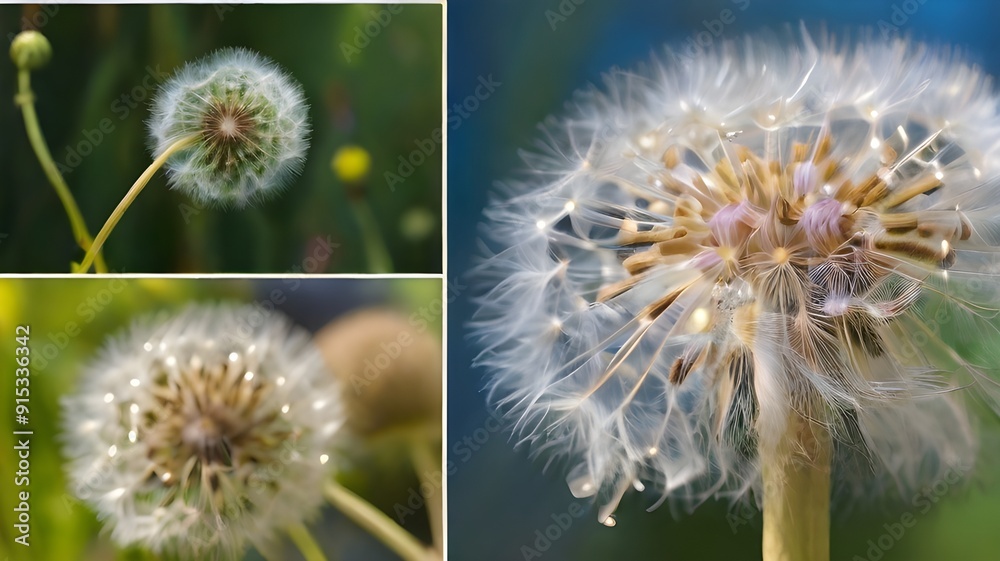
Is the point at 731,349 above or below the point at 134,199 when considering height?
below

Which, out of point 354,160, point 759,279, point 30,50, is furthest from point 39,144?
point 759,279

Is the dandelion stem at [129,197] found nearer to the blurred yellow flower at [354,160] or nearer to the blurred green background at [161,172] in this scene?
the blurred green background at [161,172]

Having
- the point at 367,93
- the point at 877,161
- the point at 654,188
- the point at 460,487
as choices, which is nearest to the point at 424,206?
the point at 367,93

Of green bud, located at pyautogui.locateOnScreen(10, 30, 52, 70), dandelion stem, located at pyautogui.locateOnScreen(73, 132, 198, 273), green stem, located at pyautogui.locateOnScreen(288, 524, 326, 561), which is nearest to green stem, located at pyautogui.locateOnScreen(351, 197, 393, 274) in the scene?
dandelion stem, located at pyautogui.locateOnScreen(73, 132, 198, 273)

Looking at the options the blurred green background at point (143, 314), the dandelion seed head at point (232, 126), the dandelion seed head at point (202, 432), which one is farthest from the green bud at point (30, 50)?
the dandelion seed head at point (202, 432)

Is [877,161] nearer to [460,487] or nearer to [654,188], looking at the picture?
[654,188]

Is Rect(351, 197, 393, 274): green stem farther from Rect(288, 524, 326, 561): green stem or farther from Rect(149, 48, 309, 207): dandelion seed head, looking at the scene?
Rect(288, 524, 326, 561): green stem
